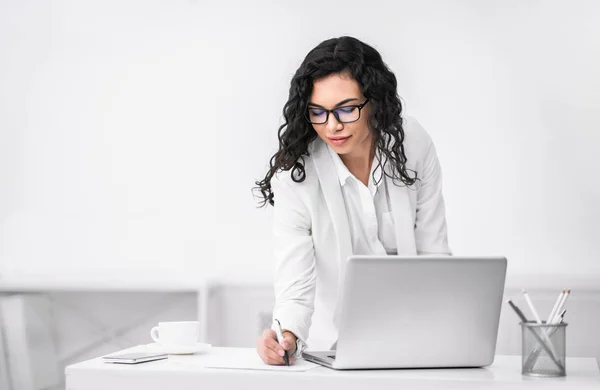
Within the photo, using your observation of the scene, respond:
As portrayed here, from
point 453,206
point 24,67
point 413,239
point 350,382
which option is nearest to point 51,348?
point 24,67

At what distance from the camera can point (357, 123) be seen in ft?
6.31

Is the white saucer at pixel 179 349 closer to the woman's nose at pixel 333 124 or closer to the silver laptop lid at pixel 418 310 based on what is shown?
the silver laptop lid at pixel 418 310

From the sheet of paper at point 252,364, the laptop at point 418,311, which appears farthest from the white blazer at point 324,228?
the laptop at point 418,311

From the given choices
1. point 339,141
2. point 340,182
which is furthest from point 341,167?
point 339,141

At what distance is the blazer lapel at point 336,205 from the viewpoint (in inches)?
78.6

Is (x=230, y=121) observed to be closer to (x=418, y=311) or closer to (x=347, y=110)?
(x=347, y=110)

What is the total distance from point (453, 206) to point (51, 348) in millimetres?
1844

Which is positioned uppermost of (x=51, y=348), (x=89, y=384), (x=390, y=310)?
(x=390, y=310)

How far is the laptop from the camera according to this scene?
4.70 feet

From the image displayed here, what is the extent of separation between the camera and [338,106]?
1.91 m

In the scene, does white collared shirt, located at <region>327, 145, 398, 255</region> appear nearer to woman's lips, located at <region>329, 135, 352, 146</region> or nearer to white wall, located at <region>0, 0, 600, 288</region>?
woman's lips, located at <region>329, 135, 352, 146</region>

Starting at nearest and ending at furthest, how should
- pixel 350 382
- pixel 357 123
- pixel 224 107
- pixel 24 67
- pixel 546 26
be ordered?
pixel 350 382
pixel 357 123
pixel 546 26
pixel 224 107
pixel 24 67

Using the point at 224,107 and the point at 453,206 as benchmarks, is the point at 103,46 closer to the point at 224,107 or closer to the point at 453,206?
the point at 224,107

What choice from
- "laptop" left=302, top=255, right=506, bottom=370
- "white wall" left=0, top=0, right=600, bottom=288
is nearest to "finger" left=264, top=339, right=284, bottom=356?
"laptop" left=302, top=255, right=506, bottom=370
